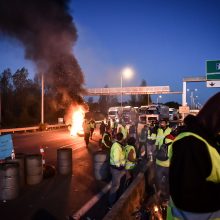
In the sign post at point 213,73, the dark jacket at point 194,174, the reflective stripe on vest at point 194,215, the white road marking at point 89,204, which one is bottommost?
the white road marking at point 89,204

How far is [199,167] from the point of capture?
2.13m

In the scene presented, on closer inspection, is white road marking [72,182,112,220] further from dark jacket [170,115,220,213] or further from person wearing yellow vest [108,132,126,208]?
dark jacket [170,115,220,213]

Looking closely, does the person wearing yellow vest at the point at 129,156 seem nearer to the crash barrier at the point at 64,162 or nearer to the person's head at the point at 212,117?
the crash barrier at the point at 64,162

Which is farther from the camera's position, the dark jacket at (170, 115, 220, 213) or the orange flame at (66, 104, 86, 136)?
the orange flame at (66, 104, 86, 136)

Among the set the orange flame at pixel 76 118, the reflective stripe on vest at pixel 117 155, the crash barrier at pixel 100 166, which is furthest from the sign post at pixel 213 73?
the orange flame at pixel 76 118

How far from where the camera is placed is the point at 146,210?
16.4 feet

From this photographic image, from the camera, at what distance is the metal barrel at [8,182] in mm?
8219

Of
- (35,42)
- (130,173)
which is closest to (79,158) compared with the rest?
(130,173)

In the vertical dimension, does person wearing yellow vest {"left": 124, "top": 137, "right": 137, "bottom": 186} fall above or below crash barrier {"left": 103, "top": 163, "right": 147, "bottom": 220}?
above

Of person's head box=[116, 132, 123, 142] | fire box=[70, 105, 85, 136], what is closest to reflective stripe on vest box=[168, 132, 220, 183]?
person's head box=[116, 132, 123, 142]

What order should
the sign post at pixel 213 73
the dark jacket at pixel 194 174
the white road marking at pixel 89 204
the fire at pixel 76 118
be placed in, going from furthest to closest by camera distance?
the fire at pixel 76 118 → the sign post at pixel 213 73 → the white road marking at pixel 89 204 → the dark jacket at pixel 194 174

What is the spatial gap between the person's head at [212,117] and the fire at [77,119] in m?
26.7

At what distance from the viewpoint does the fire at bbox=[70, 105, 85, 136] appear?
101 feet

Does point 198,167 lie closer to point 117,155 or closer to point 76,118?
point 117,155
